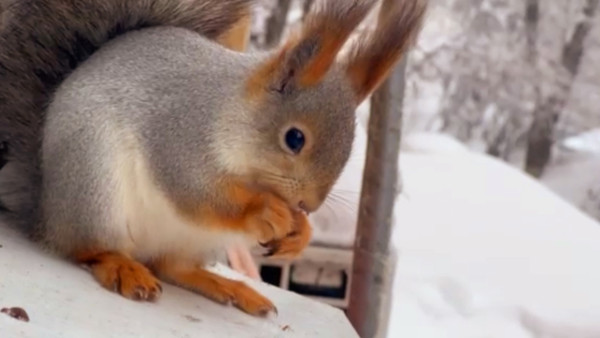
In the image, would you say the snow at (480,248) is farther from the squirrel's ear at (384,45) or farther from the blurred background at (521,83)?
the squirrel's ear at (384,45)

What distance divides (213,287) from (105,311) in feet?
0.62

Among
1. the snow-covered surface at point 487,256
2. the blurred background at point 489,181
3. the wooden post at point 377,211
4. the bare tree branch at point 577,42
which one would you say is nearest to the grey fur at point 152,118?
the wooden post at point 377,211

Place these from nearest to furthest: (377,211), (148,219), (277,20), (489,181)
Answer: (148,219) < (377,211) < (277,20) < (489,181)

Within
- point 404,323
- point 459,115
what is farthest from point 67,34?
point 459,115

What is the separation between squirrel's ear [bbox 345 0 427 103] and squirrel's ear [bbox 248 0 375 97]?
4 centimetres

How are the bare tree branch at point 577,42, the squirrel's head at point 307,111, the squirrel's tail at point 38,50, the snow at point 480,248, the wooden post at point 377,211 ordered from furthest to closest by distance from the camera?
the bare tree branch at point 577,42
the snow at point 480,248
the wooden post at point 377,211
the squirrel's tail at point 38,50
the squirrel's head at point 307,111

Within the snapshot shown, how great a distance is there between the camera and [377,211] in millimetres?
1464

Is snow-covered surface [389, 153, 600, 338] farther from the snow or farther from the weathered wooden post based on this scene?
the weathered wooden post

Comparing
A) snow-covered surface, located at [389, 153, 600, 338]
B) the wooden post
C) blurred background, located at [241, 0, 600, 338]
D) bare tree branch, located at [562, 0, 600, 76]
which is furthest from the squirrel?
bare tree branch, located at [562, 0, 600, 76]

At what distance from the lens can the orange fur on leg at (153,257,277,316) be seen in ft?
3.21

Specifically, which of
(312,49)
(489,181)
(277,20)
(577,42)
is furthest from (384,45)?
(577,42)

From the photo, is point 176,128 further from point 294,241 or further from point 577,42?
point 577,42

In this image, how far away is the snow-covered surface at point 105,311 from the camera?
75 centimetres

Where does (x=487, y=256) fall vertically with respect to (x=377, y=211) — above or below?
below
